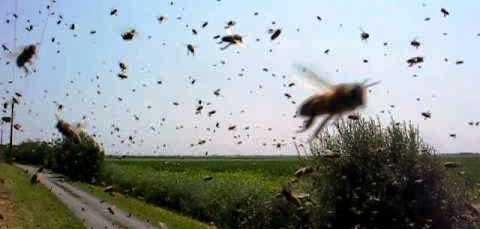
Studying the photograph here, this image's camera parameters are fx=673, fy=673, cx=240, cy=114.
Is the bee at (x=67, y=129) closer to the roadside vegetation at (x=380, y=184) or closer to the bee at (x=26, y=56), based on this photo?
the bee at (x=26, y=56)

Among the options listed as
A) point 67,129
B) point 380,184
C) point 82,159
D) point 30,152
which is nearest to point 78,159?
point 82,159

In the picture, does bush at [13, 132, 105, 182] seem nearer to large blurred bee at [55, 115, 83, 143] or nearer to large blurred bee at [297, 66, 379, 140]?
large blurred bee at [55, 115, 83, 143]

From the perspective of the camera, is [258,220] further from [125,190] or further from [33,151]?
[33,151]

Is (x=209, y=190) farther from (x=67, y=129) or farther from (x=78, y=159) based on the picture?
(x=78, y=159)

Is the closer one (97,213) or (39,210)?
(39,210)

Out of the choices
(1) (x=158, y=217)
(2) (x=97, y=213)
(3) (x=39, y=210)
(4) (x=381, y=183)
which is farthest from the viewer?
(1) (x=158, y=217)

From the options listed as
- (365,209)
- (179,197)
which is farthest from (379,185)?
(179,197)

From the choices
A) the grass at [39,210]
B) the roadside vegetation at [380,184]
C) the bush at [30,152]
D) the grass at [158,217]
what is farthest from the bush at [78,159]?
the roadside vegetation at [380,184]
